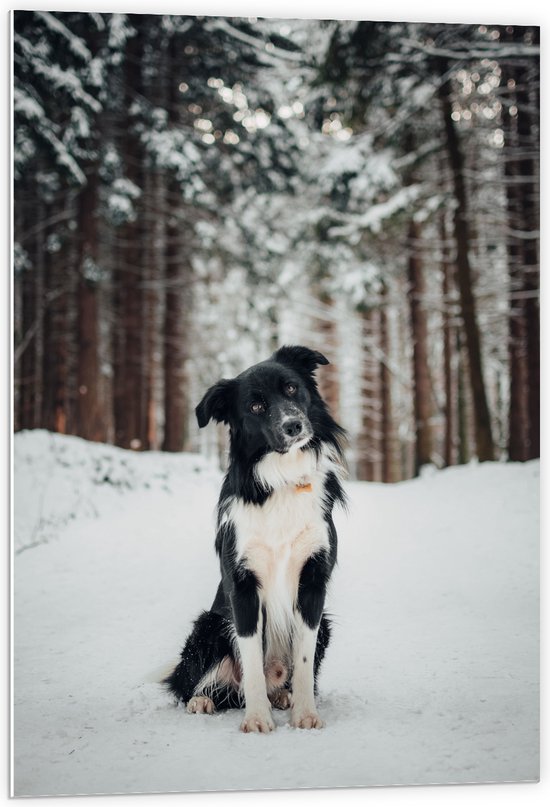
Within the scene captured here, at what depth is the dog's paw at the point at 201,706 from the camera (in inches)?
107

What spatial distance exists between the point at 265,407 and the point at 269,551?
0.55 metres

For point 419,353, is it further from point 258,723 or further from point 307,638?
point 258,723

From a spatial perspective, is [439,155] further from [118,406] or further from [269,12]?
[118,406]

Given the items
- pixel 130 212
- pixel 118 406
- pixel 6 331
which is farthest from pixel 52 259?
pixel 6 331

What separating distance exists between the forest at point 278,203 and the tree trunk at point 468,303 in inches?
0.8

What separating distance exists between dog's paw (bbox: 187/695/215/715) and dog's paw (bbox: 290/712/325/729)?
345 mm

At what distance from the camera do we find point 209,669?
2729 mm

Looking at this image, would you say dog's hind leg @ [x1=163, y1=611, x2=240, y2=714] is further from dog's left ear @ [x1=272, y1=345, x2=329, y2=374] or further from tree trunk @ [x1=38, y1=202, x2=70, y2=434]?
tree trunk @ [x1=38, y1=202, x2=70, y2=434]

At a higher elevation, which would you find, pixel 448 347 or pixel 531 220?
pixel 531 220

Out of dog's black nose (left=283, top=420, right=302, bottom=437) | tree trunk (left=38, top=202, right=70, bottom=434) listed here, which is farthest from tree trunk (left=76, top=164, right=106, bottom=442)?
dog's black nose (left=283, top=420, right=302, bottom=437)

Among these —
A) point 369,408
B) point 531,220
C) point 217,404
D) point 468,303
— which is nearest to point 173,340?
point 369,408

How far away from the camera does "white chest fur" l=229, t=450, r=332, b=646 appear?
2592 millimetres

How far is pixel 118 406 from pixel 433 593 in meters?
5.76

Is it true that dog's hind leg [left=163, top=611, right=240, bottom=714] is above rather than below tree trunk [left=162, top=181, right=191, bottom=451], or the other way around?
below
